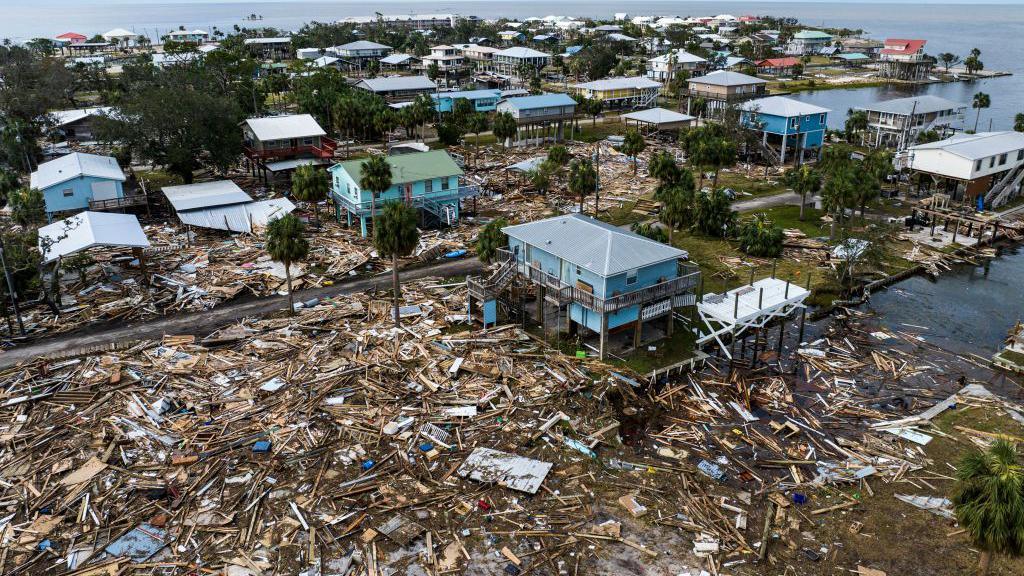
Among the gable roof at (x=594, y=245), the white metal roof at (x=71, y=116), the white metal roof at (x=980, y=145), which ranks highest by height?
the white metal roof at (x=71, y=116)

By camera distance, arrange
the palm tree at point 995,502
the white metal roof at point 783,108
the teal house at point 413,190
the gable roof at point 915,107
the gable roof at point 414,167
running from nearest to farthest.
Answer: the palm tree at point 995,502
the teal house at point 413,190
the gable roof at point 414,167
the white metal roof at point 783,108
the gable roof at point 915,107

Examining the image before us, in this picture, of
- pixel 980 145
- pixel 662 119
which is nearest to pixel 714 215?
pixel 980 145

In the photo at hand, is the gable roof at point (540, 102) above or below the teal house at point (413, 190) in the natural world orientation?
above

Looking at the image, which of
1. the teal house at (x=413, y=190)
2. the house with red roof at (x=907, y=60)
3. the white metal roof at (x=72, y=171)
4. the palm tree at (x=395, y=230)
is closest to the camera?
the palm tree at (x=395, y=230)

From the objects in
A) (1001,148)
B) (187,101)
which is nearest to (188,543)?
(187,101)

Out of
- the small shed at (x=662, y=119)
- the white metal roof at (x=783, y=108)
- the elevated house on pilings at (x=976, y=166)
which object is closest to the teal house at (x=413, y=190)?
the small shed at (x=662, y=119)

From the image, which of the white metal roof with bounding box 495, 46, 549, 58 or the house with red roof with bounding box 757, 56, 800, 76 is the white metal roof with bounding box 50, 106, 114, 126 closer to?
the white metal roof with bounding box 495, 46, 549, 58

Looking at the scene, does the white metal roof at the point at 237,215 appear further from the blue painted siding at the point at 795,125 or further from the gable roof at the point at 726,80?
the gable roof at the point at 726,80
